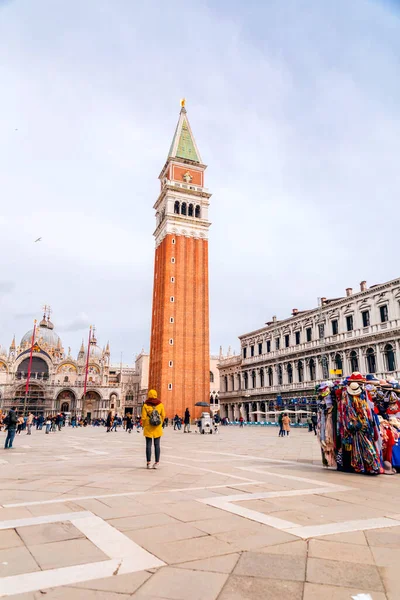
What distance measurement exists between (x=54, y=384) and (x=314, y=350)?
157ft

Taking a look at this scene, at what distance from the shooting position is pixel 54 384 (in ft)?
237

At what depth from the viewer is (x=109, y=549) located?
3.63 metres

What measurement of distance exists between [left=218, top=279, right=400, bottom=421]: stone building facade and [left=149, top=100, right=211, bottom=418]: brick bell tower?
627cm

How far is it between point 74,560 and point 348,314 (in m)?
39.2

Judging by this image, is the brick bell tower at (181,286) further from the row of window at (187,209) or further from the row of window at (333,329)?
the row of window at (333,329)

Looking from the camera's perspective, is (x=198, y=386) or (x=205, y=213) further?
(x=205, y=213)

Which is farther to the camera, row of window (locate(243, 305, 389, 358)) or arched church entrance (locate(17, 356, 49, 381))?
arched church entrance (locate(17, 356, 49, 381))

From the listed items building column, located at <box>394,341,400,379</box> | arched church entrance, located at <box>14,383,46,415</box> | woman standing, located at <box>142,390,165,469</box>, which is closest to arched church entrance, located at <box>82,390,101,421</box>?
arched church entrance, located at <box>14,383,46,415</box>

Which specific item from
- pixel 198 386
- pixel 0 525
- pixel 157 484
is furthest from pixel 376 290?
pixel 0 525

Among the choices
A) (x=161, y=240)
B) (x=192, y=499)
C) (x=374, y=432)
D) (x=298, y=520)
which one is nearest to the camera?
(x=298, y=520)

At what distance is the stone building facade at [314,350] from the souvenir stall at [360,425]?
26.3 metres

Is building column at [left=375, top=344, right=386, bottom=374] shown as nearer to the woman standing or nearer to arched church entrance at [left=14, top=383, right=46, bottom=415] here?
the woman standing

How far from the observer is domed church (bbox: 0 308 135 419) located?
230 feet

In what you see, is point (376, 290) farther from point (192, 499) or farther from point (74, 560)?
point (74, 560)
